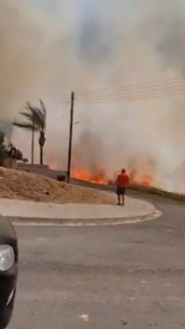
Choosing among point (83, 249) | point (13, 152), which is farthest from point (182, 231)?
point (13, 152)

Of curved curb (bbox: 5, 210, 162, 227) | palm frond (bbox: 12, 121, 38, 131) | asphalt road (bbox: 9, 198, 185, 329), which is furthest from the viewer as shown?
palm frond (bbox: 12, 121, 38, 131)

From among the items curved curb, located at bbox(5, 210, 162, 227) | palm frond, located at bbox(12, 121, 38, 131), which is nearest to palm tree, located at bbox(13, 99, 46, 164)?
palm frond, located at bbox(12, 121, 38, 131)

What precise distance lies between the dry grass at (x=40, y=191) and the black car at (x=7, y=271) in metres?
12.6

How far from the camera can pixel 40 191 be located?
1677cm

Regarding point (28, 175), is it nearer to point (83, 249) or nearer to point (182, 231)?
point (182, 231)

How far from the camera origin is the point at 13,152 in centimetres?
2417

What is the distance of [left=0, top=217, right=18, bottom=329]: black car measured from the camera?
9.36ft

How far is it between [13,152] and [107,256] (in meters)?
17.6

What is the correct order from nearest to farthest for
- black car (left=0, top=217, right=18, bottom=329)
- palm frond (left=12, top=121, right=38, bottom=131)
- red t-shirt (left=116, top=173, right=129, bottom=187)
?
black car (left=0, top=217, right=18, bottom=329) < red t-shirt (left=116, top=173, right=129, bottom=187) < palm frond (left=12, top=121, right=38, bottom=131)

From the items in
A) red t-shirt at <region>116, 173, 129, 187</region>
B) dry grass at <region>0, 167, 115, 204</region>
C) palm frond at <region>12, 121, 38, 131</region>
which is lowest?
dry grass at <region>0, 167, 115, 204</region>

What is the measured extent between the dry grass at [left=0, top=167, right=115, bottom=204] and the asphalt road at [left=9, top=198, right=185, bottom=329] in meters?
7.13

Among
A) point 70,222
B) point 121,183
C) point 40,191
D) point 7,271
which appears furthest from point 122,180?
point 7,271

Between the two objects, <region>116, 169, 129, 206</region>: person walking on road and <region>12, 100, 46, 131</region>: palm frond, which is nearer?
<region>116, 169, 129, 206</region>: person walking on road

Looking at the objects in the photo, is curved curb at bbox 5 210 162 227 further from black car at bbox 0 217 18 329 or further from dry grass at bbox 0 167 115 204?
black car at bbox 0 217 18 329
